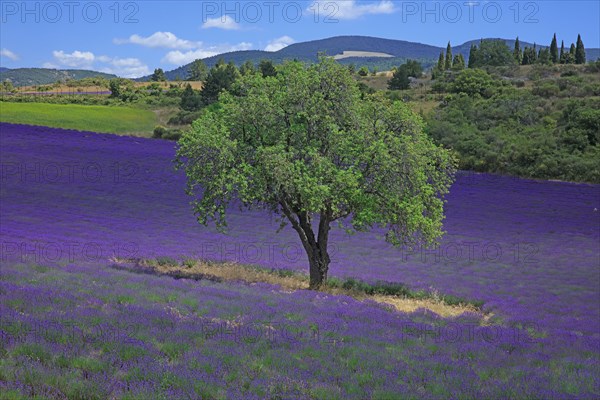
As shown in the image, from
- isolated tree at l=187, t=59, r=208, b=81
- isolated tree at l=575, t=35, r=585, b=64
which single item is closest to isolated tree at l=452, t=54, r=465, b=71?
isolated tree at l=575, t=35, r=585, b=64

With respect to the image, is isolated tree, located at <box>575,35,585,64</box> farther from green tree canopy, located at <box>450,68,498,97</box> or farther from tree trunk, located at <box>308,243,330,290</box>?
tree trunk, located at <box>308,243,330,290</box>

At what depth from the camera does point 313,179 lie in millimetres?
17828

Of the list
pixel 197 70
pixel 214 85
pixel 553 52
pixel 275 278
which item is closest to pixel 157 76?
pixel 197 70

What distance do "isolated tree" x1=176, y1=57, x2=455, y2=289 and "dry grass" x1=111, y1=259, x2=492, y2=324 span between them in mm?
1523

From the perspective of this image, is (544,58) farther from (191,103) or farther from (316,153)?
(316,153)

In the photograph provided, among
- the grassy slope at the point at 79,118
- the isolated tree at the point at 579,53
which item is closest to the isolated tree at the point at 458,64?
the isolated tree at the point at 579,53

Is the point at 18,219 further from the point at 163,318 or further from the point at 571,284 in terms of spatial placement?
the point at 571,284

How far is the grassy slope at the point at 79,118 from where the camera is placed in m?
70.8

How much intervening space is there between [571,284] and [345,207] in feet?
32.8

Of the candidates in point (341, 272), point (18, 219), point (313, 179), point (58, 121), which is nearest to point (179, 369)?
point (313, 179)

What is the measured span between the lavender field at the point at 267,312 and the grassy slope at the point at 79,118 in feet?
117

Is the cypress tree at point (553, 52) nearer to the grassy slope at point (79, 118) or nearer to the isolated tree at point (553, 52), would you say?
the isolated tree at point (553, 52)

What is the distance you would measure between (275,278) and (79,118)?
6190 cm

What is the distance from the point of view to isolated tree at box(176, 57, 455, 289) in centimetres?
1823
